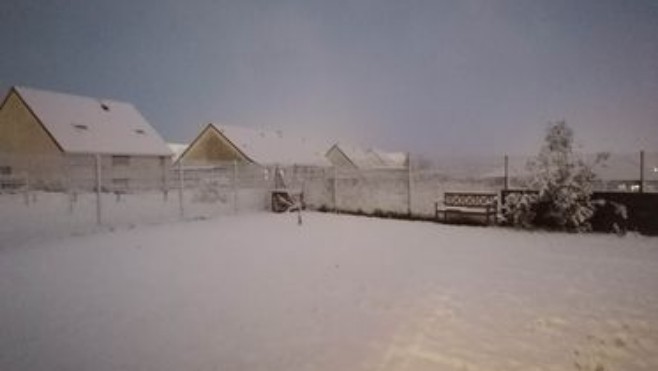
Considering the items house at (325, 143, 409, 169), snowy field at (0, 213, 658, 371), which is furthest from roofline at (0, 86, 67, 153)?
house at (325, 143, 409, 169)

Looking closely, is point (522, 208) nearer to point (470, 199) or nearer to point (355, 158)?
point (470, 199)

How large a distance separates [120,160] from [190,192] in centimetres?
527

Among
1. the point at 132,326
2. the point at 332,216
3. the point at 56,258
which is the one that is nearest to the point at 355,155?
the point at 332,216

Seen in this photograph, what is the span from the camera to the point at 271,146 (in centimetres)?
4038

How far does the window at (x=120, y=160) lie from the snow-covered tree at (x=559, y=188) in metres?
26.3

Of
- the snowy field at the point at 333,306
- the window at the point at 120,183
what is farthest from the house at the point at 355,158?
the snowy field at the point at 333,306

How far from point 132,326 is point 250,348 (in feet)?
5.37

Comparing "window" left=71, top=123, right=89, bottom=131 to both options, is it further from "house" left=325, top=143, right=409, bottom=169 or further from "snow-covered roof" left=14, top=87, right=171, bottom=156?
"house" left=325, top=143, right=409, bottom=169

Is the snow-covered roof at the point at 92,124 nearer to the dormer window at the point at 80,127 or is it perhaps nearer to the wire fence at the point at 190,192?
the dormer window at the point at 80,127

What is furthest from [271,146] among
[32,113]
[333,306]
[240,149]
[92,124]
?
[333,306]

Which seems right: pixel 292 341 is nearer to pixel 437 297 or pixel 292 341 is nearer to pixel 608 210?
pixel 437 297

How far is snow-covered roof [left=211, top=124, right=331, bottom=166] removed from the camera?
37.0m

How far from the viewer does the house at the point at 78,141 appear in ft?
94.1

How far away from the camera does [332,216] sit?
1825cm
